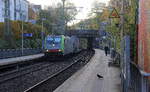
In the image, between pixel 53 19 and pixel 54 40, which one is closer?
pixel 54 40

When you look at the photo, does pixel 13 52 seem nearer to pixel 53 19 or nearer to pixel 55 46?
pixel 55 46

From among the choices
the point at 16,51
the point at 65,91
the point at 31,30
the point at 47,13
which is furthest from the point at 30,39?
the point at 65,91

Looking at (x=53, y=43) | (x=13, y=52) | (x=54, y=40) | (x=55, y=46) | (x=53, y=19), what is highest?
(x=53, y=19)

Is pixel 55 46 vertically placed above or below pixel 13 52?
above

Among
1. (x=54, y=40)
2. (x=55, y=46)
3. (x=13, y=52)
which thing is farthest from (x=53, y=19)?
(x=55, y=46)

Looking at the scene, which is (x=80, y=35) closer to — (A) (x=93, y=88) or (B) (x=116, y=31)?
(B) (x=116, y=31)

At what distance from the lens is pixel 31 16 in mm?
105688

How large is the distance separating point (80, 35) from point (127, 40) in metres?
87.8

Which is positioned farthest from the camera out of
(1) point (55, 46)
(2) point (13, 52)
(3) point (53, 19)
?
(3) point (53, 19)

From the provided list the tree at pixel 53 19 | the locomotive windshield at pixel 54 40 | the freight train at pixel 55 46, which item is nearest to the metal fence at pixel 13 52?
the freight train at pixel 55 46

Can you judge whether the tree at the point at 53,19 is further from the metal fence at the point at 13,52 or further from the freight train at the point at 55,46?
the freight train at the point at 55,46

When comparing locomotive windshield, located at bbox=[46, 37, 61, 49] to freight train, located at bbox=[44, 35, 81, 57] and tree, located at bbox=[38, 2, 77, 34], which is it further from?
tree, located at bbox=[38, 2, 77, 34]

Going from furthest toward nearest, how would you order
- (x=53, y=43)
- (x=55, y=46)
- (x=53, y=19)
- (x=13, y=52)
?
1. (x=53, y=19)
2. (x=13, y=52)
3. (x=53, y=43)
4. (x=55, y=46)

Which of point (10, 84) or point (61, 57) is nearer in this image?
point (10, 84)
